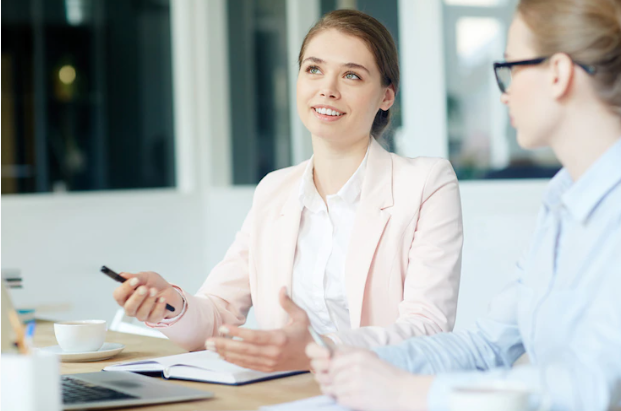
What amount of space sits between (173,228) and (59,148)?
3.29ft

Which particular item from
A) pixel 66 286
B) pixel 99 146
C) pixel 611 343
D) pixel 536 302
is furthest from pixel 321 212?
pixel 99 146

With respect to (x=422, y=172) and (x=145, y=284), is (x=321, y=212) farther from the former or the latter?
(x=145, y=284)

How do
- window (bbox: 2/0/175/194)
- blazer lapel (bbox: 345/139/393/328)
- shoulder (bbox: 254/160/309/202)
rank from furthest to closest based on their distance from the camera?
1. window (bbox: 2/0/175/194)
2. shoulder (bbox: 254/160/309/202)
3. blazer lapel (bbox: 345/139/393/328)

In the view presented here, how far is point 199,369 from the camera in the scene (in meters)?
1.44

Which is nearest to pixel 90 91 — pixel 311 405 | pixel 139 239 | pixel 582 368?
pixel 139 239

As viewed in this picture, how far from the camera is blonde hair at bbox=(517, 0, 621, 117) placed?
1168 mm

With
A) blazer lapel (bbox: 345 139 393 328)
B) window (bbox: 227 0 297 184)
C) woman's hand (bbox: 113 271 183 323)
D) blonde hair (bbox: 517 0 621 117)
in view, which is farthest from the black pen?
window (bbox: 227 0 297 184)

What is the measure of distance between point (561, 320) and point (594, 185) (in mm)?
213

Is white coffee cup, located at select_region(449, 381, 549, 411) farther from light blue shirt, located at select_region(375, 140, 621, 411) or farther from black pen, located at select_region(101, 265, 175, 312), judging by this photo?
black pen, located at select_region(101, 265, 175, 312)

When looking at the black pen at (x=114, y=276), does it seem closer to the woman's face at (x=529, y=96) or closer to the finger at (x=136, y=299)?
the finger at (x=136, y=299)

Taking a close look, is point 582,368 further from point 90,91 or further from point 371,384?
point 90,91

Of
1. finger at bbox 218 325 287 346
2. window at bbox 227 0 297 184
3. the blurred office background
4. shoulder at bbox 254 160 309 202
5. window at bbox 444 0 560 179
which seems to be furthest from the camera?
window at bbox 227 0 297 184

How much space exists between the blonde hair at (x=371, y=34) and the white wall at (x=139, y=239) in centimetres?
158

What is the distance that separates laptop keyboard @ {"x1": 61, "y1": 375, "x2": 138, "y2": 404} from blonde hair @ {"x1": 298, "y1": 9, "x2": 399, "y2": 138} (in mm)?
1118
